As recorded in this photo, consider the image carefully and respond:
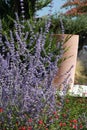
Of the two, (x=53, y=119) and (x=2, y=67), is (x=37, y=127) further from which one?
(x=2, y=67)

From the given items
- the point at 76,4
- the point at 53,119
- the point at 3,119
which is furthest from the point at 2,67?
the point at 76,4

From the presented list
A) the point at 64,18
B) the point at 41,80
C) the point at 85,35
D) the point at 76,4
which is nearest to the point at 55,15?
the point at 64,18

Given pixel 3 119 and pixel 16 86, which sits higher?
pixel 16 86

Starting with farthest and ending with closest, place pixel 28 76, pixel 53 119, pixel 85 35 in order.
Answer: pixel 85 35, pixel 53 119, pixel 28 76

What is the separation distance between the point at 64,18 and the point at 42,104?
7.63 m

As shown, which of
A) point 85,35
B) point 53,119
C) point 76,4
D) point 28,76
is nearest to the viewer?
point 28,76

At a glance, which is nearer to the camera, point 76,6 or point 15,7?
point 15,7

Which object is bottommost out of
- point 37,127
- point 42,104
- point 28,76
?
point 37,127

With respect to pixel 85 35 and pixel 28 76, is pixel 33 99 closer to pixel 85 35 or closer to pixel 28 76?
pixel 28 76

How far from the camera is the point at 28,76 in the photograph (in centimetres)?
412

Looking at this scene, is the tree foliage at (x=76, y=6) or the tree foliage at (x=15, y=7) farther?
the tree foliage at (x=76, y=6)

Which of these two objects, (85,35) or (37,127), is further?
(85,35)

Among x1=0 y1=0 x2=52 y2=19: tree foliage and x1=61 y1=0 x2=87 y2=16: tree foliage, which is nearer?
x1=0 y1=0 x2=52 y2=19: tree foliage

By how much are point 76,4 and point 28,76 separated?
18143mm
